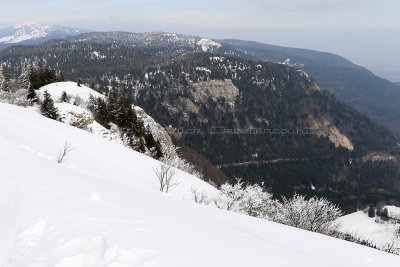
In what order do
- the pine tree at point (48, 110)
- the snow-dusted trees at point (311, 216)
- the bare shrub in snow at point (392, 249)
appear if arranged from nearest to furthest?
the bare shrub in snow at point (392, 249) → the snow-dusted trees at point (311, 216) → the pine tree at point (48, 110)

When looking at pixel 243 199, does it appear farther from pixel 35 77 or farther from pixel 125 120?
pixel 35 77

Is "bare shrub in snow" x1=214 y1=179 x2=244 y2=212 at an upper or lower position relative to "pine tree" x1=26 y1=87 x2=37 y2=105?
lower

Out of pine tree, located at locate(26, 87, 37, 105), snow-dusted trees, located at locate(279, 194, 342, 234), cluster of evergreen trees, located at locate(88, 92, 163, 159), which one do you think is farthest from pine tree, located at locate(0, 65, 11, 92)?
snow-dusted trees, located at locate(279, 194, 342, 234)

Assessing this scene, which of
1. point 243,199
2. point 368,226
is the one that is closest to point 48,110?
point 243,199

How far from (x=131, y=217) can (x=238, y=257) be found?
492 centimetres

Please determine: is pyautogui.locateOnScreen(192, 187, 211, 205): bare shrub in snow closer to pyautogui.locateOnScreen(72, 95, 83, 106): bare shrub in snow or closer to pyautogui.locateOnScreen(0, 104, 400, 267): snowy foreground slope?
pyautogui.locateOnScreen(0, 104, 400, 267): snowy foreground slope

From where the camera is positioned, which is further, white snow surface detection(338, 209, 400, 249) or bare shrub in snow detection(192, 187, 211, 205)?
white snow surface detection(338, 209, 400, 249)

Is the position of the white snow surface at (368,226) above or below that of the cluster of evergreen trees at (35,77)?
below

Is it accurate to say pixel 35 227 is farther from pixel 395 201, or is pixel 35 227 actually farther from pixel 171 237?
pixel 395 201

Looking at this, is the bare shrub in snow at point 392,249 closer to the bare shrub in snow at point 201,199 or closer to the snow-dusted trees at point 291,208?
the snow-dusted trees at point 291,208

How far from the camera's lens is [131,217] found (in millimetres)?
11117

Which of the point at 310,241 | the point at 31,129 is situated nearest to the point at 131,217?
the point at 310,241

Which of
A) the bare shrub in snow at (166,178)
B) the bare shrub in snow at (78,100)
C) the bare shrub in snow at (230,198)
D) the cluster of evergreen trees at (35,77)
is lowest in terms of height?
the bare shrub in snow at (230,198)

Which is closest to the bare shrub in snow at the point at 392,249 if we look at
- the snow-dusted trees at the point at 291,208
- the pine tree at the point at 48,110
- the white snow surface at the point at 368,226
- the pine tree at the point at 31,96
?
the snow-dusted trees at the point at 291,208
